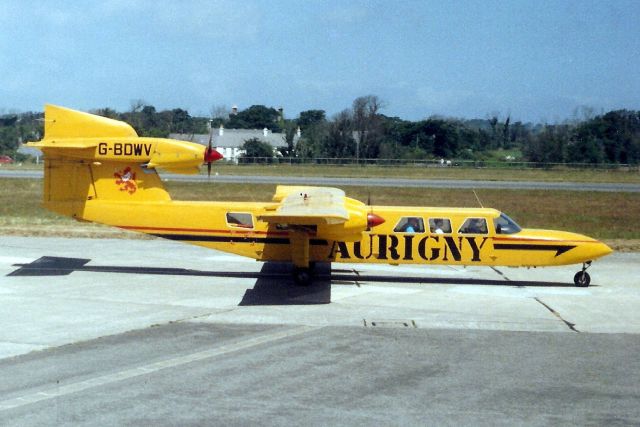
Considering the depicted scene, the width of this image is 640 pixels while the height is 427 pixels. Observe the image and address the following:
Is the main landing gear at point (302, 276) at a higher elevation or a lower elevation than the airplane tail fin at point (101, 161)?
lower

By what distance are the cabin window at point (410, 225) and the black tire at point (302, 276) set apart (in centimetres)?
257

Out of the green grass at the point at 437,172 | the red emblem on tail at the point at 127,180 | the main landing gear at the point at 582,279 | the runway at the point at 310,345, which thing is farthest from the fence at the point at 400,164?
the main landing gear at the point at 582,279

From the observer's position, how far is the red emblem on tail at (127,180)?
21.4 meters

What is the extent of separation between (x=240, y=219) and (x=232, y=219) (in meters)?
0.21

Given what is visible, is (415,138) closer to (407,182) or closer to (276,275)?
(407,182)

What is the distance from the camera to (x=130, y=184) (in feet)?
70.3

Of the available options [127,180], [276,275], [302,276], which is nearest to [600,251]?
[302,276]

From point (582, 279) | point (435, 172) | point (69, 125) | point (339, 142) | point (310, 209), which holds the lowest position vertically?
point (582, 279)

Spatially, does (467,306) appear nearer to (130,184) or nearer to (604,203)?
(130,184)

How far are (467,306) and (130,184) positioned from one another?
9513 millimetres

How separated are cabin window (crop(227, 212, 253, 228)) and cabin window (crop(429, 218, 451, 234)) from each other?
15.7 ft

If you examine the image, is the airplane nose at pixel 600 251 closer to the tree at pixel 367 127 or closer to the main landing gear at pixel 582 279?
the main landing gear at pixel 582 279

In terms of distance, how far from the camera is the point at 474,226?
2097 cm

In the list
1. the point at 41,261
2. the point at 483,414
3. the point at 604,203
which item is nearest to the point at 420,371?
the point at 483,414
